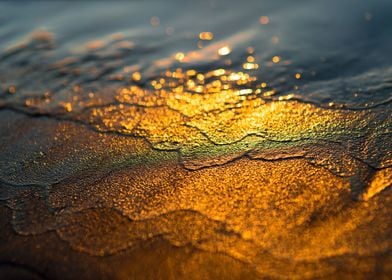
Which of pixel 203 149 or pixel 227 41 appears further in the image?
pixel 227 41

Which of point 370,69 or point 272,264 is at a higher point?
point 370,69

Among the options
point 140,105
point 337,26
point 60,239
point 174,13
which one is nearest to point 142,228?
point 60,239

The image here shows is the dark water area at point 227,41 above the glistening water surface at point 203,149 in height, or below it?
above

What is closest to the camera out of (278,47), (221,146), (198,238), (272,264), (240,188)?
(272,264)

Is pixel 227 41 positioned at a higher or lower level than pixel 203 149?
higher

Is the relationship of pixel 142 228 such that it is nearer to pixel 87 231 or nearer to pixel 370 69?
A: pixel 87 231

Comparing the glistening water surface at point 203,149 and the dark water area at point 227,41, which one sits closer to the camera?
the glistening water surface at point 203,149

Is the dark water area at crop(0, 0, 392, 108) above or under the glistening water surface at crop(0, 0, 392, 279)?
above

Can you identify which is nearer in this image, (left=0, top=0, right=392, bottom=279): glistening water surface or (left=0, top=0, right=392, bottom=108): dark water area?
(left=0, top=0, right=392, bottom=279): glistening water surface
